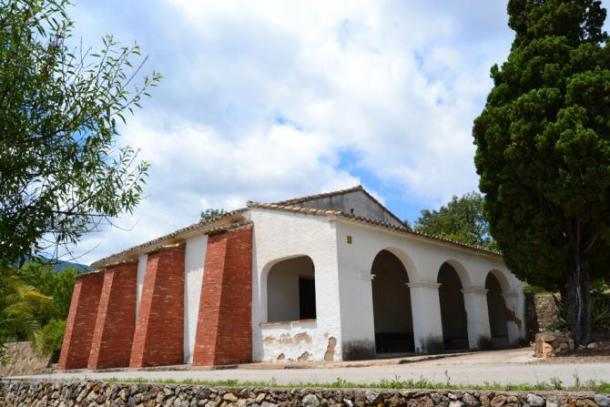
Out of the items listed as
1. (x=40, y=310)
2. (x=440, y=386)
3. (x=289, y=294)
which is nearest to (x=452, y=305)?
(x=289, y=294)

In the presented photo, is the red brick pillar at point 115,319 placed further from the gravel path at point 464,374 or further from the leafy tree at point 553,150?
the leafy tree at point 553,150

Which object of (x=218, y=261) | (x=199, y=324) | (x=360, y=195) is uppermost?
(x=360, y=195)

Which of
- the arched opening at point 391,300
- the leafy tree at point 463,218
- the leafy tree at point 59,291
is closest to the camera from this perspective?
the arched opening at point 391,300

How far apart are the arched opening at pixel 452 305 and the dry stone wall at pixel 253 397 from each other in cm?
1509

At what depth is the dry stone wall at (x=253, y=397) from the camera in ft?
16.4

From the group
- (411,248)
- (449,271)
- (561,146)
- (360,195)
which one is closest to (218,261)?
(411,248)

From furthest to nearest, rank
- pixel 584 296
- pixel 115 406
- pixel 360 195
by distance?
Answer: pixel 360 195 → pixel 584 296 → pixel 115 406

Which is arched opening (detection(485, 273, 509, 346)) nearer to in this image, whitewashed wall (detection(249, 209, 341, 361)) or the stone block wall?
whitewashed wall (detection(249, 209, 341, 361))

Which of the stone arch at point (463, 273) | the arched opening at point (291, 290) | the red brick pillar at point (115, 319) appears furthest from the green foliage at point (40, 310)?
the stone arch at point (463, 273)

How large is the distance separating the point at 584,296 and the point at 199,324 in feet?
32.4

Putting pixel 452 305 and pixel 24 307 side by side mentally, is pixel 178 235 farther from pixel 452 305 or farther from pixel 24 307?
pixel 452 305

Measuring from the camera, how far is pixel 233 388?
7.36 meters

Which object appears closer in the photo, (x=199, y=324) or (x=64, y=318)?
(x=199, y=324)

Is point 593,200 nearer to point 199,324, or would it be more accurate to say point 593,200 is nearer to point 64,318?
point 199,324
